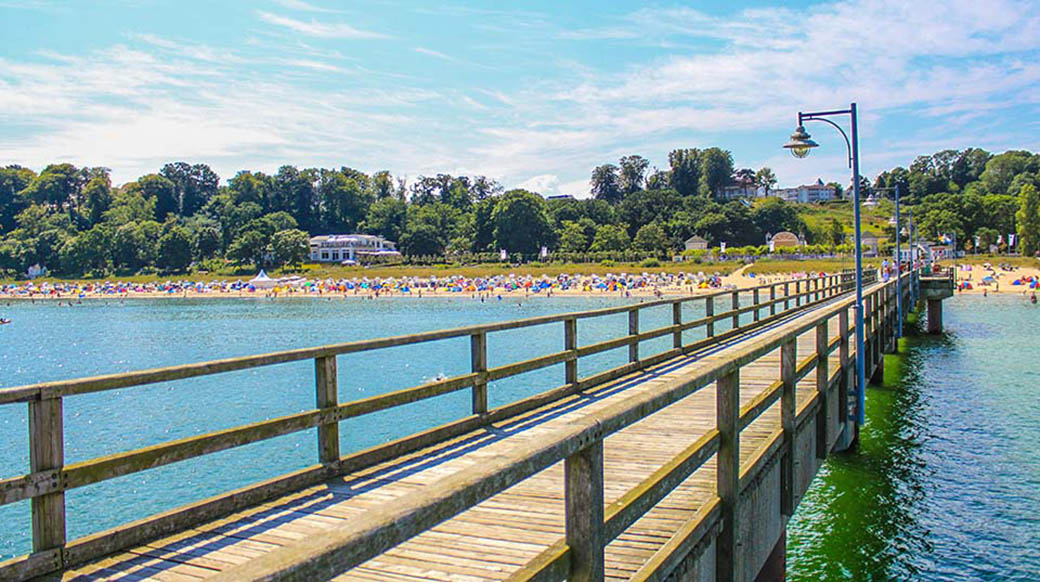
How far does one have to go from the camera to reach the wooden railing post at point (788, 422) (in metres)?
6.45

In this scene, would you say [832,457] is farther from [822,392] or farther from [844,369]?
[822,392]

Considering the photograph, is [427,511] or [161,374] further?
[161,374]

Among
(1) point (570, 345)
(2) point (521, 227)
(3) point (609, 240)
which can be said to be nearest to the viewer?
(1) point (570, 345)

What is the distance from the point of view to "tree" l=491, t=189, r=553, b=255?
14838 cm

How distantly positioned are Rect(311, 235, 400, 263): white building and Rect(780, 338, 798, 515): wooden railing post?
157626 millimetres

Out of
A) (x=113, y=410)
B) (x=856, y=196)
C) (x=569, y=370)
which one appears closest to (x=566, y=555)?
(x=569, y=370)

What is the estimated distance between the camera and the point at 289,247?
494 feet

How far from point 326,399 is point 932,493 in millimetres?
13479

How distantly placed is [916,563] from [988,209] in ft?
494

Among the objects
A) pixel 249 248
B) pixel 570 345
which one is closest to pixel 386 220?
pixel 249 248

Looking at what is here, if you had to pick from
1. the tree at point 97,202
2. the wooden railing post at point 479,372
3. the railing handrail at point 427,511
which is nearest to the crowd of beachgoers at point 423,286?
the tree at point 97,202

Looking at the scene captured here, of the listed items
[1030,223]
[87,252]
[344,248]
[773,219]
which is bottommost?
[87,252]

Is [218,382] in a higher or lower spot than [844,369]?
lower

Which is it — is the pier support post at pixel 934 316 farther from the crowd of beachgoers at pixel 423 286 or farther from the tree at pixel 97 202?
the tree at pixel 97 202
